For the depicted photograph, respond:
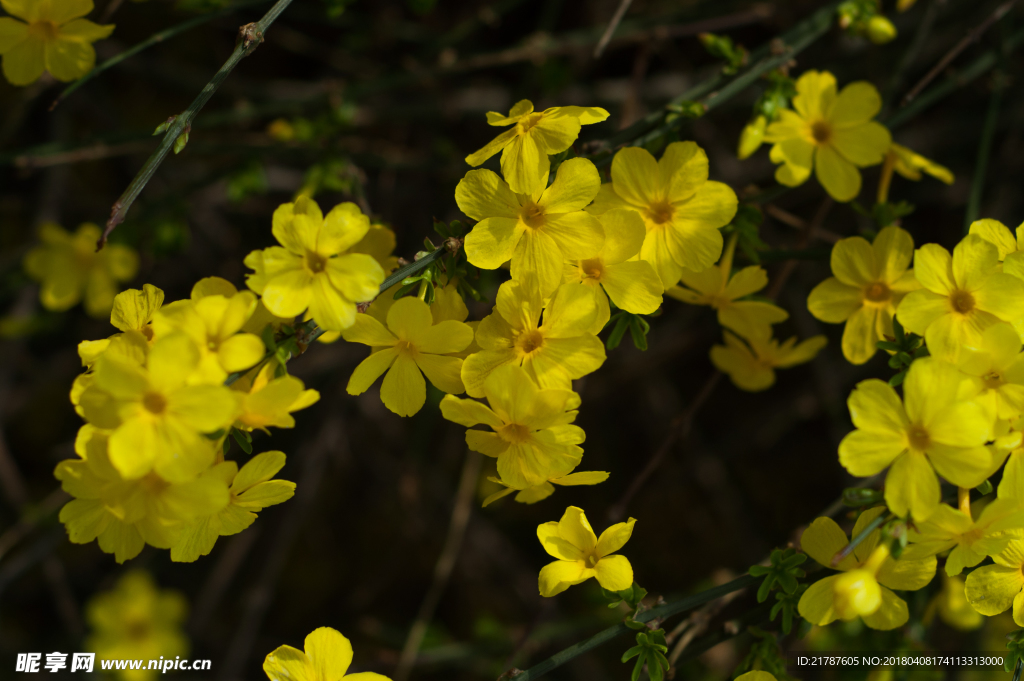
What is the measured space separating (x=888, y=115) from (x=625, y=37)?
96 centimetres

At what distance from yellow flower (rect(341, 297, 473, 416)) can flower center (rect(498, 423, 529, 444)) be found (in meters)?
A: 0.12

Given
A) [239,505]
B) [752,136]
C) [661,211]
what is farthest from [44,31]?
[752,136]

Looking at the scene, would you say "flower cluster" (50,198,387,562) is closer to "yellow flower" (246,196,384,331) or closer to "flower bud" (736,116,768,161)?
"yellow flower" (246,196,384,331)

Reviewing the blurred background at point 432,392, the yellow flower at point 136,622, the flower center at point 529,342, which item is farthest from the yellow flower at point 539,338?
the yellow flower at point 136,622

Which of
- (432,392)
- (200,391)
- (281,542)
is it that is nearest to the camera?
(200,391)

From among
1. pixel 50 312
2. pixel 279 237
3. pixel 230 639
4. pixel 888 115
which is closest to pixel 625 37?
pixel 888 115

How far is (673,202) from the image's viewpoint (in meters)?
1.43

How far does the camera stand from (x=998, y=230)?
1.39 metres

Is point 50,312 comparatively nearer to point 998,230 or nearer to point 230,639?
point 230,639

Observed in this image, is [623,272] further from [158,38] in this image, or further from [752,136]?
[158,38]

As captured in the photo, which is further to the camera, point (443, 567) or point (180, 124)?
point (443, 567)

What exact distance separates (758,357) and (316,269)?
3.98 feet

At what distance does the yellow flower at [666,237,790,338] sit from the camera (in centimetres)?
156

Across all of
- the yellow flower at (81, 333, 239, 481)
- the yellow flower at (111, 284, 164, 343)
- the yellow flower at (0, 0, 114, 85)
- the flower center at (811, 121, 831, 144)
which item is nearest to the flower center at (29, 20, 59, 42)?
the yellow flower at (0, 0, 114, 85)
